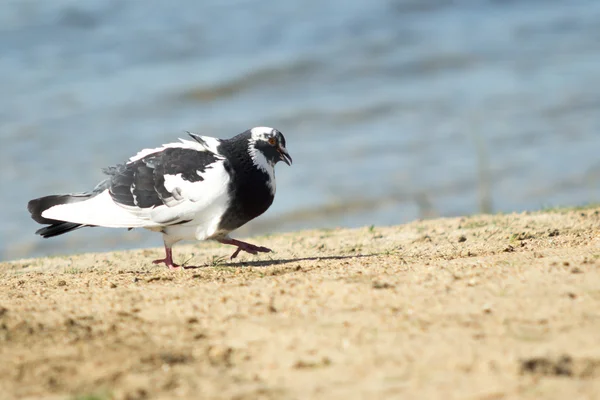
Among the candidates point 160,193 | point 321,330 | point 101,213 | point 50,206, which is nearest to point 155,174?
point 160,193

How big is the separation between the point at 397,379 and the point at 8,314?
2.04 metres

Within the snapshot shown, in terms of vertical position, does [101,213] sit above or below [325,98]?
below

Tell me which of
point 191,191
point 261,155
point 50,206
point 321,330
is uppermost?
point 261,155

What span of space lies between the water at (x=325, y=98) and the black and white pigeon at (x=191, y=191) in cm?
364

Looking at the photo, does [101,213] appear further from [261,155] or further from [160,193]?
[261,155]

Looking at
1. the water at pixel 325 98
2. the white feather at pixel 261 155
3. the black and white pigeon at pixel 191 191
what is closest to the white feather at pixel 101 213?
the black and white pigeon at pixel 191 191

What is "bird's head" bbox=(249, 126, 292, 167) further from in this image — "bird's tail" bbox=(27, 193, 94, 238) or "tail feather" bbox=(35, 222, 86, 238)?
"tail feather" bbox=(35, 222, 86, 238)

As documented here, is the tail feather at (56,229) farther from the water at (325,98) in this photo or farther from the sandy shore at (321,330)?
the water at (325,98)

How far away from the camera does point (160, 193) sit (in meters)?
5.90

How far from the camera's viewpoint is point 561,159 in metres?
11.7

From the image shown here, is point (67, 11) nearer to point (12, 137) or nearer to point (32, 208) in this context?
point (12, 137)

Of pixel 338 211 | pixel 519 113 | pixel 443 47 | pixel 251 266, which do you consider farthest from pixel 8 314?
pixel 443 47

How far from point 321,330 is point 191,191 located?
2224 millimetres

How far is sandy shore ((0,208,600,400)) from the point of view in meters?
3.24
